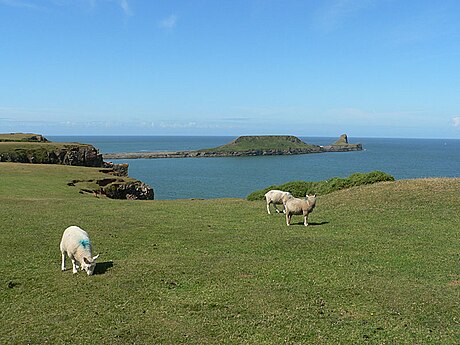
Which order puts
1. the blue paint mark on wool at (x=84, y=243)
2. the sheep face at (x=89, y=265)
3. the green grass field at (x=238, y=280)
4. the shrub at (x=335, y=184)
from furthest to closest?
the shrub at (x=335, y=184) < the blue paint mark on wool at (x=84, y=243) < the sheep face at (x=89, y=265) < the green grass field at (x=238, y=280)

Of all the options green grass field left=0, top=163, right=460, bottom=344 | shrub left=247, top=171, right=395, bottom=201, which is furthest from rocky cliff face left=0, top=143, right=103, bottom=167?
green grass field left=0, top=163, right=460, bottom=344

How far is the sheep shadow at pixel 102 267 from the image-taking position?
17.1 m

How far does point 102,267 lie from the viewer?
Result: 1772 cm

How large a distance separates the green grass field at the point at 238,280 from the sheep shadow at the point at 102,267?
4 centimetres

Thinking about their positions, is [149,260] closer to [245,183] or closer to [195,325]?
[195,325]

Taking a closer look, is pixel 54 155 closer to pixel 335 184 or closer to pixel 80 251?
pixel 335 184

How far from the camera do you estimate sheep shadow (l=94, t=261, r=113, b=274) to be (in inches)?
674

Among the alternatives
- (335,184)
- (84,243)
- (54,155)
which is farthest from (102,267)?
(54,155)

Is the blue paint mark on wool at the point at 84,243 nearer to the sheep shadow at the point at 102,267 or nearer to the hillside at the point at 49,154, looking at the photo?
the sheep shadow at the point at 102,267

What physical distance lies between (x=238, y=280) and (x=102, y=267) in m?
5.93

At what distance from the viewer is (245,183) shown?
404ft

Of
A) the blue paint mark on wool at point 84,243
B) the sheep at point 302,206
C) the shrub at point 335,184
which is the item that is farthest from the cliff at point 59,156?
the blue paint mark on wool at point 84,243

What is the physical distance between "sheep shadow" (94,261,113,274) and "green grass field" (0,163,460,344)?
0.14 ft

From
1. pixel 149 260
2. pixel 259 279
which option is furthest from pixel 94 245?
pixel 259 279
